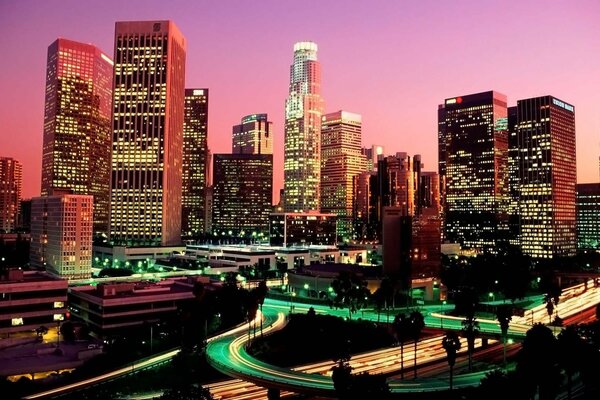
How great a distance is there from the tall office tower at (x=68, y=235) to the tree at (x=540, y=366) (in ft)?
489

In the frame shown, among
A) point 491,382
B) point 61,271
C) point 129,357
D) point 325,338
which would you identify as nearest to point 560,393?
point 491,382

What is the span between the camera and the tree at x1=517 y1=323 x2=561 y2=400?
2478 inches

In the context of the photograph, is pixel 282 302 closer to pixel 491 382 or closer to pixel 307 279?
pixel 307 279

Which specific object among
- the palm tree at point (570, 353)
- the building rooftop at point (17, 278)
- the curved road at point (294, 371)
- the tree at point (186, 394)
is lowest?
the curved road at point (294, 371)

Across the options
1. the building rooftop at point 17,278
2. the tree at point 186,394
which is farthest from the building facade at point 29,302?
the tree at point 186,394

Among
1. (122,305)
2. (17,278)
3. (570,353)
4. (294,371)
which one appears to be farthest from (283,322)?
(570,353)

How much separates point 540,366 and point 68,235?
156 metres

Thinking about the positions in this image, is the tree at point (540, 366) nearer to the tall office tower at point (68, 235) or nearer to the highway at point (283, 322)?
the highway at point (283, 322)

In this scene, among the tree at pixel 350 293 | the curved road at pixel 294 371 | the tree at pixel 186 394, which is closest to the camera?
the tree at pixel 186 394

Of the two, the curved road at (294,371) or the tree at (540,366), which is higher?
the tree at (540,366)

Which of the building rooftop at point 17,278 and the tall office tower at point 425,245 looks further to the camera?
the tall office tower at point 425,245

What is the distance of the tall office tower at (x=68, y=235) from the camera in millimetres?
178375

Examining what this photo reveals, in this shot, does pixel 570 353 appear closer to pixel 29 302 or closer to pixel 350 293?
pixel 350 293

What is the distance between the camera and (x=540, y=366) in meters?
64.6
